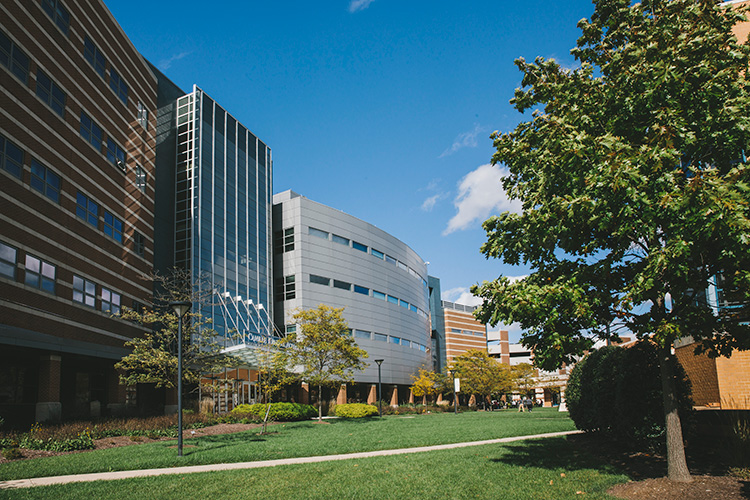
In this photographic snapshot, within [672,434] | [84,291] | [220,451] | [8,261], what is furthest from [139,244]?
[672,434]

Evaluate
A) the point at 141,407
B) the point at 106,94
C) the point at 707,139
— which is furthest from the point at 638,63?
the point at 141,407

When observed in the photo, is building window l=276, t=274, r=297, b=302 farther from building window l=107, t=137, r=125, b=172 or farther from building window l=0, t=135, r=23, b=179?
building window l=0, t=135, r=23, b=179

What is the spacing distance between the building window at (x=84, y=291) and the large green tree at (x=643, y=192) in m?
25.2

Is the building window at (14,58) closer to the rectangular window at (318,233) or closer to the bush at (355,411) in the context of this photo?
the bush at (355,411)

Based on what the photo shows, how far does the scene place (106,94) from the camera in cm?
3319

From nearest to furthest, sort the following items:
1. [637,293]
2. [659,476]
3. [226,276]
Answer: [637,293] → [659,476] → [226,276]

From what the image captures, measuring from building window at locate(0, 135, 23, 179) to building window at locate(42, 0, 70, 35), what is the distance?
27.4ft

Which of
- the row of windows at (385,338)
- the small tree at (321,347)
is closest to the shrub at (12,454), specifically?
the small tree at (321,347)

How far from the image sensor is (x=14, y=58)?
80.4ft

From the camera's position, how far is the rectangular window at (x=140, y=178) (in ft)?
119

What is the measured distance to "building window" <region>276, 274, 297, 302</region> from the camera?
5372 centimetres

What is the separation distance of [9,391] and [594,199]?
27.2 metres

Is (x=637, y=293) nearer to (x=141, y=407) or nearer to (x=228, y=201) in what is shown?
(x=141, y=407)

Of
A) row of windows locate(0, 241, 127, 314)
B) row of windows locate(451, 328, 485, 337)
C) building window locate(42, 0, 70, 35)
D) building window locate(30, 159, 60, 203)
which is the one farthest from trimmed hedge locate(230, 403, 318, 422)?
row of windows locate(451, 328, 485, 337)
